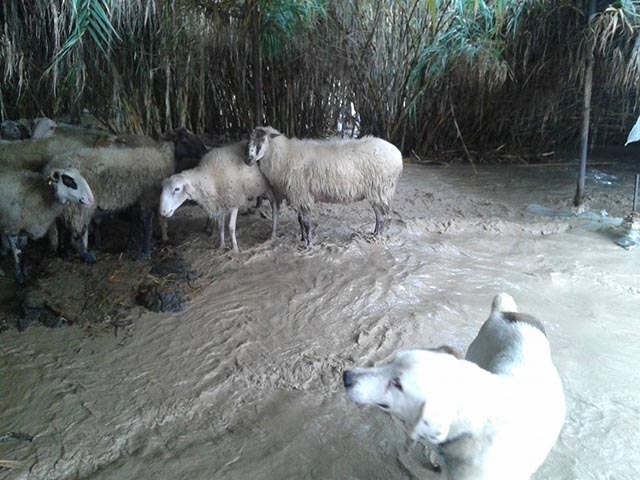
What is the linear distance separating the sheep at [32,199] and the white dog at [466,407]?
3501mm

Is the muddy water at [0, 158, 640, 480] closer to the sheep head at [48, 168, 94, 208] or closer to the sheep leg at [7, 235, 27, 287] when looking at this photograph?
the sheep leg at [7, 235, 27, 287]

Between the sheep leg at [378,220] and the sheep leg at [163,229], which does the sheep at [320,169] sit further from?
the sheep leg at [163,229]

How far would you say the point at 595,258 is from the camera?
4777mm

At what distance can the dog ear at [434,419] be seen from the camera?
1.56 meters

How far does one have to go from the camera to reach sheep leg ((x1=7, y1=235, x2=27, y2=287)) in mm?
4141

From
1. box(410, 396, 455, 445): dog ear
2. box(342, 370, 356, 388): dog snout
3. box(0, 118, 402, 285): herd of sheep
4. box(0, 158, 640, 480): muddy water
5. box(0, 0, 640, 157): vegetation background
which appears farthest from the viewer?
box(0, 0, 640, 157): vegetation background

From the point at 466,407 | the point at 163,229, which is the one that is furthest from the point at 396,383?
the point at 163,229

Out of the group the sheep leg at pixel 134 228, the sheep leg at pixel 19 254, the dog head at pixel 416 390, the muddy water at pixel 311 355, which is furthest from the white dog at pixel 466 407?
the sheep leg at pixel 134 228

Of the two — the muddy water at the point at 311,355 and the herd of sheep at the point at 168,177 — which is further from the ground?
the herd of sheep at the point at 168,177

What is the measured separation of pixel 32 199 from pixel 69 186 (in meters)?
0.33

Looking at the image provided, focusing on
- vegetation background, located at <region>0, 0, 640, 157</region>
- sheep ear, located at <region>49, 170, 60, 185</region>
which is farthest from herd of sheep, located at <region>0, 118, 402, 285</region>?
vegetation background, located at <region>0, 0, 640, 157</region>

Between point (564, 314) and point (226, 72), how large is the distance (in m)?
6.04

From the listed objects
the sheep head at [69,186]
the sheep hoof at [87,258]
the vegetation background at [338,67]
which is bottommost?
the sheep hoof at [87,258]

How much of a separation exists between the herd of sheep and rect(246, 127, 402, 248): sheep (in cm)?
1
